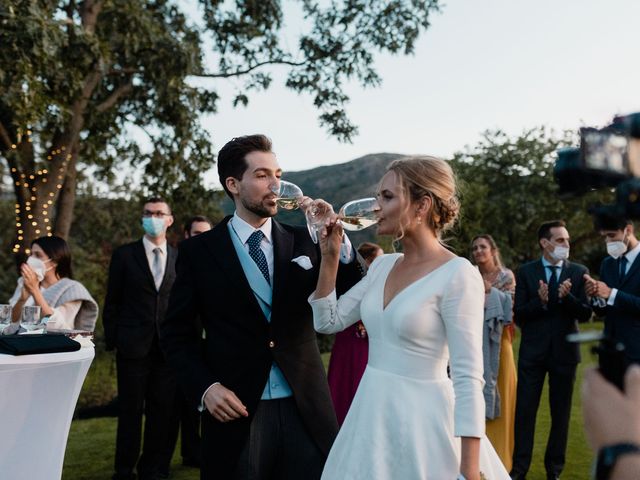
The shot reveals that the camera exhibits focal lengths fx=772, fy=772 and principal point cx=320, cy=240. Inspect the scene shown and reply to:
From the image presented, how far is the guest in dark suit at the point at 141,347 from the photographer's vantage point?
23.3 feet

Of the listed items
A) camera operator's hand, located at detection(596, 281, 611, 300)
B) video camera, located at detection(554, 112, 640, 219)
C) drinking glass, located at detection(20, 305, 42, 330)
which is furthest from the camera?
camera operator's hand, located at detection(596, 281, 611, 300)

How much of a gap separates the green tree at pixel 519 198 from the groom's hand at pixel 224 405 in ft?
109

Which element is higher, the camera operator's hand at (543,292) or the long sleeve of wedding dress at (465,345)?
the long sleeve of wedding dress at (465,345)

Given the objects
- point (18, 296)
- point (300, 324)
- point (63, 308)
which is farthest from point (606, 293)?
point (18, 296)

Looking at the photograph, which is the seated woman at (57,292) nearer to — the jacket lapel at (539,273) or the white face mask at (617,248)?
the jacket lapel at (539,273)

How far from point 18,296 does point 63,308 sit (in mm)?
709

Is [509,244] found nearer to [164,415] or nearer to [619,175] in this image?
[164,415]

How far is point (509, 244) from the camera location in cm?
3862

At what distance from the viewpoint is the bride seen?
9.20 feet

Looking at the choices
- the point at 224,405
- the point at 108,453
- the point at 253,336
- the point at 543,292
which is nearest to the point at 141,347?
the point at 108,453

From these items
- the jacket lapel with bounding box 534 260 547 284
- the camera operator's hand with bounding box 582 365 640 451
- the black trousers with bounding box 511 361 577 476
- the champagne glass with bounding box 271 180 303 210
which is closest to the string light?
the jacket lapel with bounding box 534 260 547 284

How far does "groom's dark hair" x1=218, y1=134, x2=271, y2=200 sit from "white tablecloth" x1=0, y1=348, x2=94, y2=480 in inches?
56.0

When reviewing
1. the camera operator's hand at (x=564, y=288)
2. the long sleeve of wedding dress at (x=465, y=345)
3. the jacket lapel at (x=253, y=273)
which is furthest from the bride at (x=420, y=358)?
the camera operator's hand at (x=564, y=288)

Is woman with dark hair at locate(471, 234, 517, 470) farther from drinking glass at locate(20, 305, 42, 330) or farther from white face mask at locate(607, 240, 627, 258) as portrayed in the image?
drinking glass at locate(20, 305, 42, 330)
